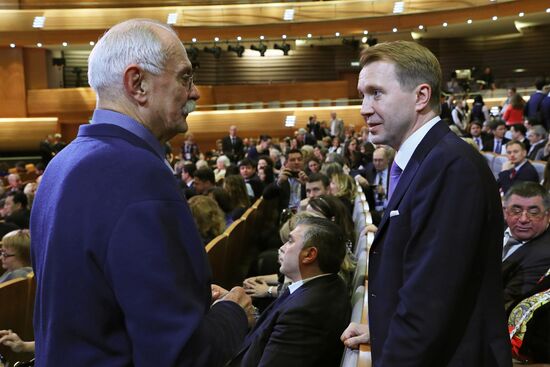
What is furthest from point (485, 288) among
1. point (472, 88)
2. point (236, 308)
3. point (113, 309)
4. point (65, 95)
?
point (65, 95)

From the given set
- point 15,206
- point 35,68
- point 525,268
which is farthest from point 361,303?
point 35,68

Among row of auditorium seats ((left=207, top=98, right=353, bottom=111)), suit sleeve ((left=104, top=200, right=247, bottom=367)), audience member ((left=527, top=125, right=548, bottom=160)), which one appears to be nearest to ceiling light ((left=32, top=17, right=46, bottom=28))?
row of auditorium seats ((left=207, top=98, right=353, bottom=111))

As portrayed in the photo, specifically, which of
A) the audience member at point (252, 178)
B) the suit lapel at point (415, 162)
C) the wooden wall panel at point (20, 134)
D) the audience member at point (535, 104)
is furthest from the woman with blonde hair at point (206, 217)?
the wooden wall panel at point (20, 134)

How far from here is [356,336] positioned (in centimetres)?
205

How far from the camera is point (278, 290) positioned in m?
3.63

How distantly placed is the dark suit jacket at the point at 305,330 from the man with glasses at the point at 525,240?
71 centimetres

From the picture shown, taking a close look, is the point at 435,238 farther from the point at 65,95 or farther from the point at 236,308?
the point at 65,95

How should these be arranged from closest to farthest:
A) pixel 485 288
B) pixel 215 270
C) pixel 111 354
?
pixel 111 354, pixel 485 288, pixel 215 270

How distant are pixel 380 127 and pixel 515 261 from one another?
148cm

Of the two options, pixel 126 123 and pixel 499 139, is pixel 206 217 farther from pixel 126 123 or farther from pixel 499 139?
pixel 499 139

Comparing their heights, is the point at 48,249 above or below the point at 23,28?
below

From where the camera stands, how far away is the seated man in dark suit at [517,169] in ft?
21.6

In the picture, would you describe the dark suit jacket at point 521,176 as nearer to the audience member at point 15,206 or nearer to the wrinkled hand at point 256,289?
the wrinkled hand at point 256,289

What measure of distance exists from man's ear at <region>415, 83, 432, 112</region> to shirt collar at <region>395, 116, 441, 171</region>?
0.17 ft
